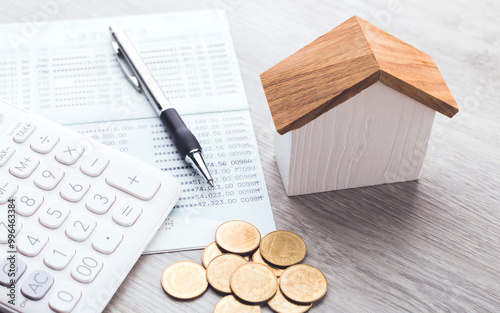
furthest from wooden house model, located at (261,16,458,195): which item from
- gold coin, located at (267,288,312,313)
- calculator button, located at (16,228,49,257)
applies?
calculator button, located at (16,228,49,257)

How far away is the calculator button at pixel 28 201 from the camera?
47cm

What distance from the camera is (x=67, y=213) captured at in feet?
1.56

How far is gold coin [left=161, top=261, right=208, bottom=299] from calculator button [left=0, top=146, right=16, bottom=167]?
0.59 feet

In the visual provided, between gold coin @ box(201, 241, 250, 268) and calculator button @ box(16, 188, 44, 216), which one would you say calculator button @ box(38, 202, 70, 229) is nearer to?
calculator button @ box(16, 188, 44, 216)

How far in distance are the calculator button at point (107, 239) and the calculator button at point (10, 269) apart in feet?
0.19

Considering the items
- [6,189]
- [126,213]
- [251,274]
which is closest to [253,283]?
[251,274]

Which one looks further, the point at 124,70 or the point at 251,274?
the point at 124,70

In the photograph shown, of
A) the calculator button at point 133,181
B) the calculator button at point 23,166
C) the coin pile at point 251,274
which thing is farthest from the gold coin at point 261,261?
the calculator button at point 23,166

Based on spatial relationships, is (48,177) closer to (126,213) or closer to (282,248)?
(126,213)

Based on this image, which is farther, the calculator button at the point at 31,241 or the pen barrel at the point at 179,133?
the pen barrel at the point at 179,133

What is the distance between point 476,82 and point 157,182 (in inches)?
15.1

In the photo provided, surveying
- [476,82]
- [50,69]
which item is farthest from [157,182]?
[476,82]

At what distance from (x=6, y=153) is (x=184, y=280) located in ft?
0.67

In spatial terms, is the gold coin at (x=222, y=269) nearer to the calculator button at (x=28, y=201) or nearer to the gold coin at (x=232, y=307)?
the gold coin at (x=232, y=307)
